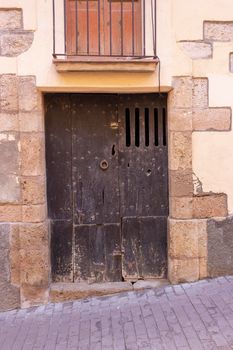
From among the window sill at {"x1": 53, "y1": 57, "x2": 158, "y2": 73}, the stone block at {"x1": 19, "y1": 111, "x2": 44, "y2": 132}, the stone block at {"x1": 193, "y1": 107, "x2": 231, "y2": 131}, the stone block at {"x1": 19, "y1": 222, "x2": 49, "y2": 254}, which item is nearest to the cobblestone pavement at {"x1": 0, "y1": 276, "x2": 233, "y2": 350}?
the stone block at {"x1": 19, "y1": 222, "x2": 49, "y2": 254}

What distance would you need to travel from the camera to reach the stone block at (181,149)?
5.56 m

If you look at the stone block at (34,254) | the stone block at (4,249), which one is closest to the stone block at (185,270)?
the stone block at (34,254)

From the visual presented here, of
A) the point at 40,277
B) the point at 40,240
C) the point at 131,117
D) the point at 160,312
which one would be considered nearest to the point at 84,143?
the point at 131,117

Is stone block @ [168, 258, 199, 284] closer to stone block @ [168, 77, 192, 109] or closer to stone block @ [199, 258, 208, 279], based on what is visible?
stone block @ [199, 258, 208, 279]

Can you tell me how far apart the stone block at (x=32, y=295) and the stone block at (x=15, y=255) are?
4.3 inches

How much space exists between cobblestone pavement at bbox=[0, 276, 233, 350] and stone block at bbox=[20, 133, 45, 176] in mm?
1452

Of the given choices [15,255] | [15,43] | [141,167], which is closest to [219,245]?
[141,167]

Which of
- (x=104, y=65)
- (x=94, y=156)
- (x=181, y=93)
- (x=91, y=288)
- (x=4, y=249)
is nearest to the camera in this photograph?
(x=104, y=65)

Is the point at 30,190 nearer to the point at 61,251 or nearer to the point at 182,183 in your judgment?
the point at 61,251

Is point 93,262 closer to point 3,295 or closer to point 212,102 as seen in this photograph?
point 3,295

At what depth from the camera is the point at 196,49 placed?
5.50 meters

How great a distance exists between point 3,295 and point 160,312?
1672mm

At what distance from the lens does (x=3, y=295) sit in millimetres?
5426

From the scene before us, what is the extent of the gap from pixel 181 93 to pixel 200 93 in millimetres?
209
